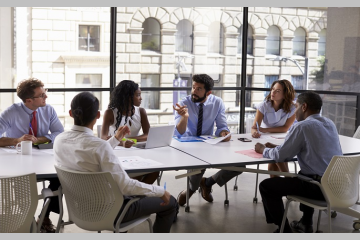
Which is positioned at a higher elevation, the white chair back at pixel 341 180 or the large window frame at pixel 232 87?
the large window frame at pixel 232 87

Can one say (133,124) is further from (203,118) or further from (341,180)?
(341,180)

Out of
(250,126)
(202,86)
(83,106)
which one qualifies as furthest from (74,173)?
(250,126)

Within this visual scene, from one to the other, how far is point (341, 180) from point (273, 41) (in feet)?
14.9

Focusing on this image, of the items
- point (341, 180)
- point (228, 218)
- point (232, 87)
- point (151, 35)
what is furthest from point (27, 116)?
point (232, 87)

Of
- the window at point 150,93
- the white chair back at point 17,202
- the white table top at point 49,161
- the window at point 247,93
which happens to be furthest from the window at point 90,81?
the white chair back at point 17,202

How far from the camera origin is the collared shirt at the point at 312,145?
13.0 ft

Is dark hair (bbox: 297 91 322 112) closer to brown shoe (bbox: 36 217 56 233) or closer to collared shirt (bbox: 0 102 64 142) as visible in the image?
collared shirt (bbox: 0 102 64 142)

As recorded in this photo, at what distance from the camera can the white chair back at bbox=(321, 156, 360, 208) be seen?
3827mm

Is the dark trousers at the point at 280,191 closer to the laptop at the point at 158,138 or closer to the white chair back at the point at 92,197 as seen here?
the laptop at the point at 158,138

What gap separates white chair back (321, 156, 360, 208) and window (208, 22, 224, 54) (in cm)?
426

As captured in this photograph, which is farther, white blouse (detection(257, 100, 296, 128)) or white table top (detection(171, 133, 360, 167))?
white blouse (detection(257, 100, 296, 128))

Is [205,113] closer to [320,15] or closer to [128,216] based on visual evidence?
[128,216]

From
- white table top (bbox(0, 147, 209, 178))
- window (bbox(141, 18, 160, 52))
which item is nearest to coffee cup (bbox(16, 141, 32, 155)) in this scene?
white table top (bbox(0, 147, 209, 178))

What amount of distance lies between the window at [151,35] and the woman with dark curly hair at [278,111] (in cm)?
281
